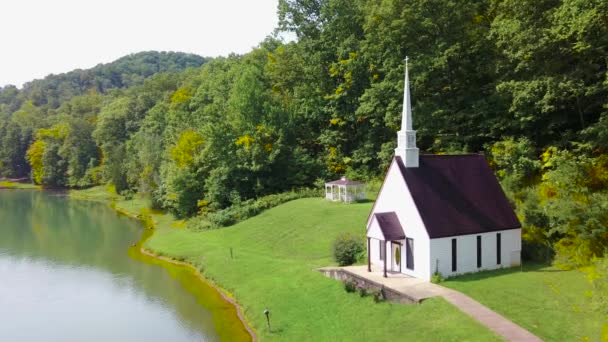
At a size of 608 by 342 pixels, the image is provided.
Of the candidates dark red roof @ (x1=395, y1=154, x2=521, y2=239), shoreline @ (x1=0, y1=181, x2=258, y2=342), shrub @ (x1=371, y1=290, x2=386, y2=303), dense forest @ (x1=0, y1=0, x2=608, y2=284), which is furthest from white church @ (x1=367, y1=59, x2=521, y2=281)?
shoreline @ (x1=0, y1=181, x2=258, y2=342)

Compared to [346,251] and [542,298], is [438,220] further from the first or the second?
[346,251]

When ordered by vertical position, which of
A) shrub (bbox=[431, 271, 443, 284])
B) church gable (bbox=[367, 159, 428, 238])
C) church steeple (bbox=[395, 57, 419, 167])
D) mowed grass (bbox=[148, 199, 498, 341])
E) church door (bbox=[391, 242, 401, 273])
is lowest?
mowed grass (bbox=[148, 199, 498, 341])

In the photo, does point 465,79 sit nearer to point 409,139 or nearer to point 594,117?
point 594,117

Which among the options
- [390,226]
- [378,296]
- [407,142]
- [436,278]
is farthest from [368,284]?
[407,142]

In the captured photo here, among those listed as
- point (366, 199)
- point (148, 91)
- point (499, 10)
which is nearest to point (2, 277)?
point (366, 199)

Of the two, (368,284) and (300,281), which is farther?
(300,281)

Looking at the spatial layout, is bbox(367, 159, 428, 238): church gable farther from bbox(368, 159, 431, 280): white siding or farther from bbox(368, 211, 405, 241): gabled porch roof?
bbox(368, 211, 405, 241): gabled porch roof
